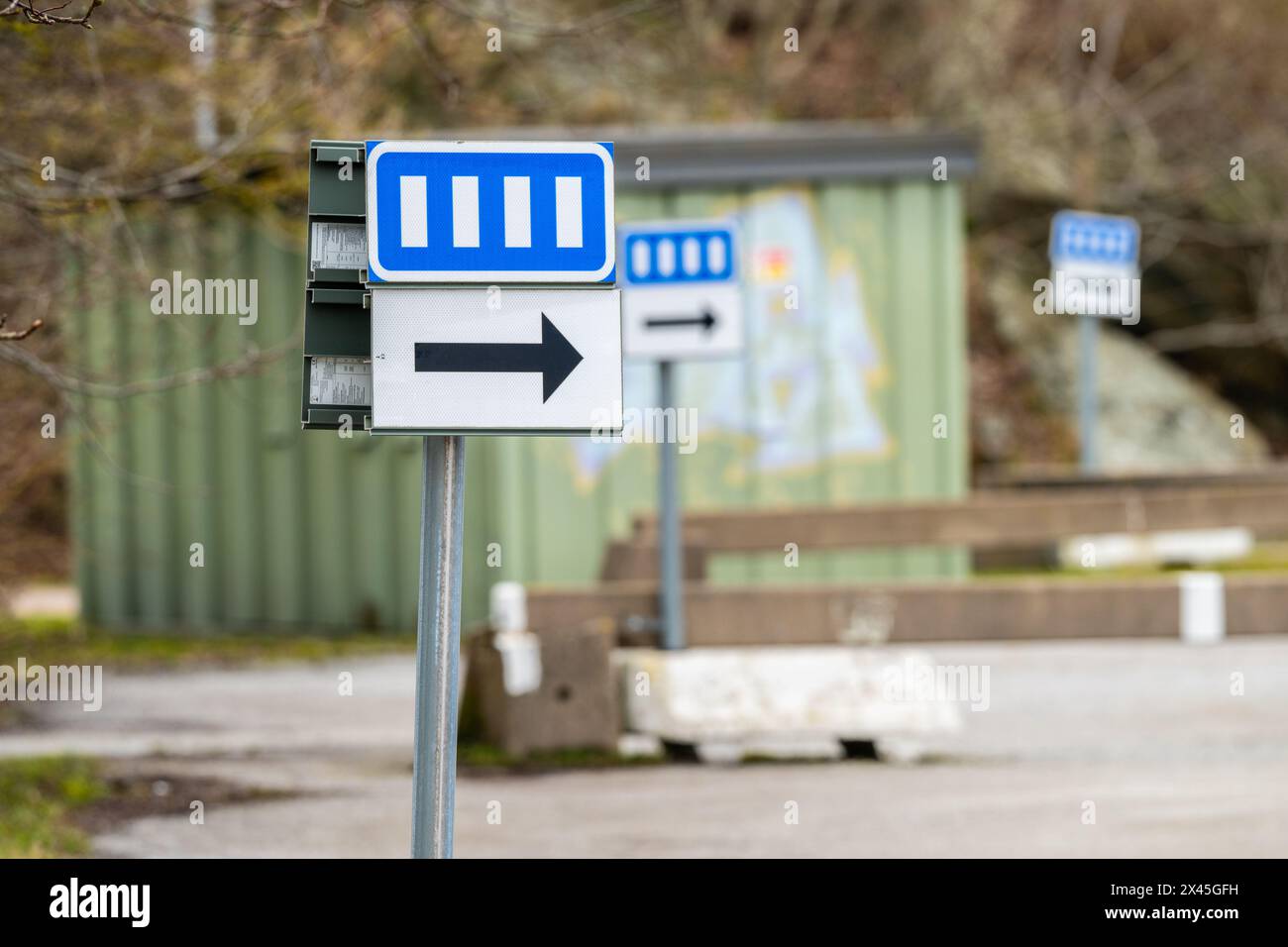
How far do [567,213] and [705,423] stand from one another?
1084 centimetres

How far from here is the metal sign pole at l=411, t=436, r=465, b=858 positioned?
414 cm

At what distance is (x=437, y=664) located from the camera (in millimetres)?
4168

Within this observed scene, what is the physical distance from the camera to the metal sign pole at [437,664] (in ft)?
13.6

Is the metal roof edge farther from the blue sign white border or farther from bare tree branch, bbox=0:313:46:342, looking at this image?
bare tree branch, bbox=0:313:46:342

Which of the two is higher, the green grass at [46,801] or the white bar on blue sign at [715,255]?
the white bar on blue sign at [715,255]

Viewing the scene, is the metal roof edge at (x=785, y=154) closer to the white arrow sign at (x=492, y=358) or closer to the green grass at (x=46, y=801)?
the green grass at (x=46, y=801)

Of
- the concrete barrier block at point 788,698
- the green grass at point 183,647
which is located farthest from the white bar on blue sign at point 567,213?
the green grass at point 183,647

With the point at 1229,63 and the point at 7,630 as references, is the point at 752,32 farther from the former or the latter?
the point at 7,630

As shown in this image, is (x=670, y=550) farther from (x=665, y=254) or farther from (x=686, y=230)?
(x=686, y=230)

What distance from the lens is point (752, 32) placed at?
1049 inches

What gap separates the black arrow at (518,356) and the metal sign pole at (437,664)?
23 cm

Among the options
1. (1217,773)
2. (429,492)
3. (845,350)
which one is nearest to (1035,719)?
(1217,773)

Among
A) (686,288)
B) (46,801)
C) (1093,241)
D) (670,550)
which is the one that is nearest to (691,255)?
(686,288)
